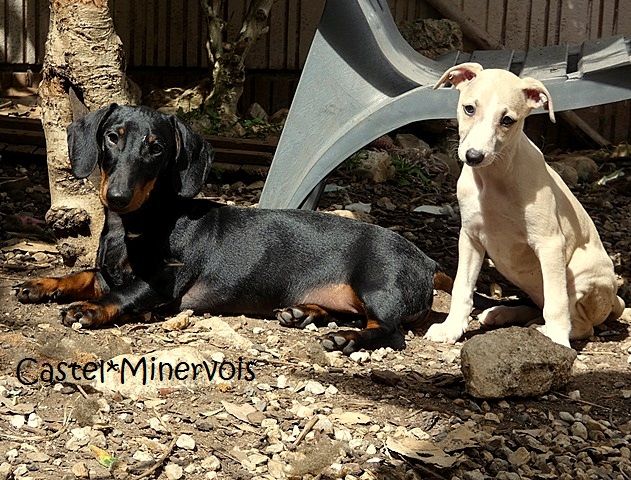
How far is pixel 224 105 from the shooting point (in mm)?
7785

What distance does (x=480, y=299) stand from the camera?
4.88 metres

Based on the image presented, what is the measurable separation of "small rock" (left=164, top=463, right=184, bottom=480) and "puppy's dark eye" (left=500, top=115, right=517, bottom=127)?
1.80 m

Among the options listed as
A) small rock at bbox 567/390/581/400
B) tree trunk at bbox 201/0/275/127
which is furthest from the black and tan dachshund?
tree trunk at bbox 201/0/275/127

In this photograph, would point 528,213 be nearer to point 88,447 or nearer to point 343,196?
point 88,447

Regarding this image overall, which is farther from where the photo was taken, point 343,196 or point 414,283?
point 343,196

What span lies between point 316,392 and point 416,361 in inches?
23.5

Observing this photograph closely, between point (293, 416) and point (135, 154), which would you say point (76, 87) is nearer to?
point (135, 154)

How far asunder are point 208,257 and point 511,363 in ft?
4.70

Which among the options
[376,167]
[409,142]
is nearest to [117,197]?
[376,167]

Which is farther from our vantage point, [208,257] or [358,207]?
[358,207]

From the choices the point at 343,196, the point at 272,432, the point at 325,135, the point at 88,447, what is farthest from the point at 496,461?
the point at 343,196

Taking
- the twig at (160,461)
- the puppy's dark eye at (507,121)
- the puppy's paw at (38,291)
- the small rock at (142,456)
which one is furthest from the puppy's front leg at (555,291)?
the puppy's paw at (38,291)

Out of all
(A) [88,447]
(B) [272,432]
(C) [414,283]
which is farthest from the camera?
(C) [414,283]

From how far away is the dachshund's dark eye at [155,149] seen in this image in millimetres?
4125
